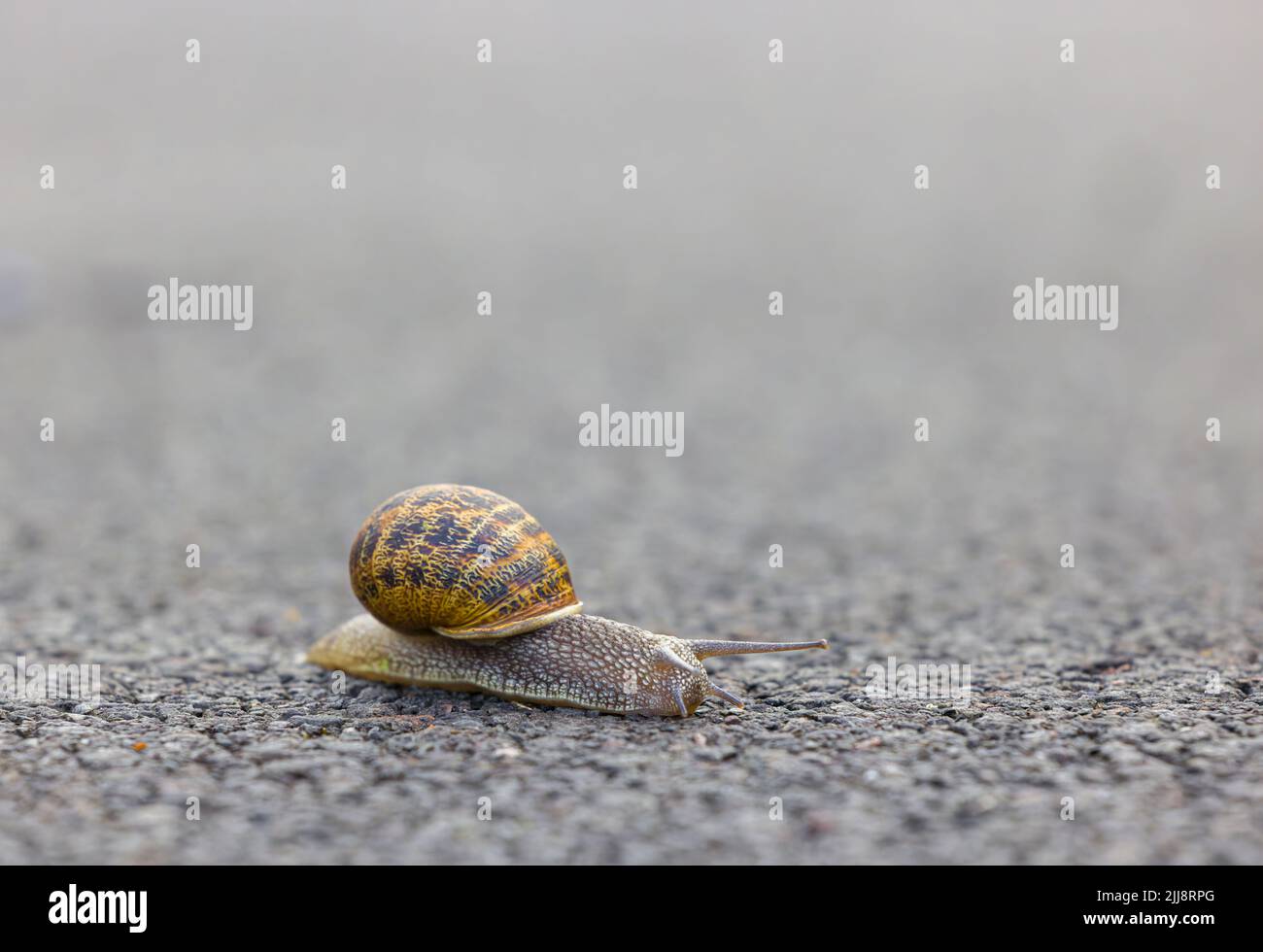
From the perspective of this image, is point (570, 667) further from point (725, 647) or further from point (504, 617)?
point (725, 647)

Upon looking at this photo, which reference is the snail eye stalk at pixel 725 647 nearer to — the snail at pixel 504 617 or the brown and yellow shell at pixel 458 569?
the snail at pixel 504 617

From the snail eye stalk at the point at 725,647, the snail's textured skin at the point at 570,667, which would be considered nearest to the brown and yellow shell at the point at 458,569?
the snail's textured skin at the point at 570,667

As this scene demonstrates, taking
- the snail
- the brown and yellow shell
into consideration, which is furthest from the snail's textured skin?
the brown and yellow shell

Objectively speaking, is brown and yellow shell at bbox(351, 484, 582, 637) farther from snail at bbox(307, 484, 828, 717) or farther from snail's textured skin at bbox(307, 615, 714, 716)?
snail's textured skin at bbox(307, 615, 714, 716)

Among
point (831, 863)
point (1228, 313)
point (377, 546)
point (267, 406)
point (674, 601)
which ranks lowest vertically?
point (831, 863)

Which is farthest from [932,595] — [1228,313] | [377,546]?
[1228,313]

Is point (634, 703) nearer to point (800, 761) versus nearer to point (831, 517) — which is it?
point (800, 761)

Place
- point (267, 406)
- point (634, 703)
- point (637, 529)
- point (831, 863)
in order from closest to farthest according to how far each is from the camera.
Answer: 1. point (831, 863)
2. point (634, 703)
3. point (637, 529)
4. point (267, 406)
